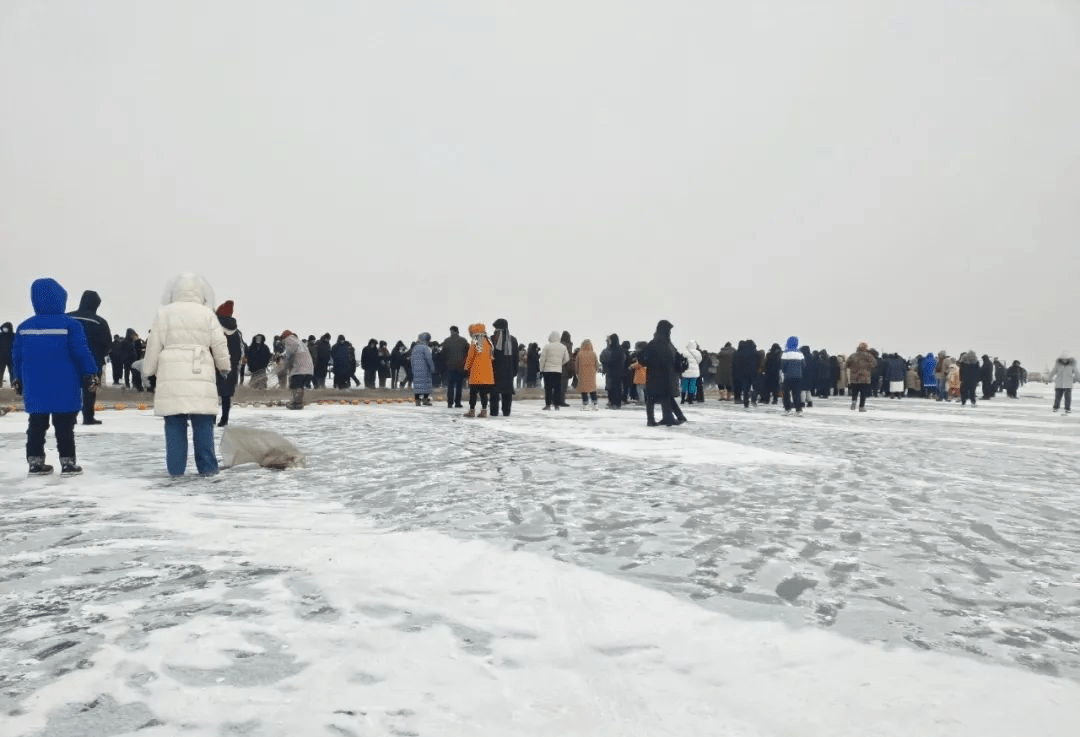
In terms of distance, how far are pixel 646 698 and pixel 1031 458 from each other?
31.6ft

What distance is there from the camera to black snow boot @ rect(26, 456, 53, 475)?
748cm

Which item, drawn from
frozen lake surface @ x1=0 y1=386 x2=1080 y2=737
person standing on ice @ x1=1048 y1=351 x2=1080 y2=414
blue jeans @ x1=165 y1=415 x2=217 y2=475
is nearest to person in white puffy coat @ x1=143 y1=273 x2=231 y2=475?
blue jeans @ x1=165 y1=415 x2=217 y2=475

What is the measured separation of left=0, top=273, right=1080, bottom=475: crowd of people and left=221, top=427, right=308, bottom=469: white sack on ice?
0.56 m

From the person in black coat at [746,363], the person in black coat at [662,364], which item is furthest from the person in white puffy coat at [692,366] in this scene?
the person in black coat at [662,364]

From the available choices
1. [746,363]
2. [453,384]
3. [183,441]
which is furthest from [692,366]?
[183,441]

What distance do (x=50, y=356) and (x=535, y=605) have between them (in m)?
5.77

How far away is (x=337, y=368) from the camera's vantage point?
27.5 metres

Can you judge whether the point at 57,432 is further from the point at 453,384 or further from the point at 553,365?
the point at 553,365

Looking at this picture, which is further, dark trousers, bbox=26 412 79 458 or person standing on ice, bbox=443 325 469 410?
person standing on ice, bbox=443 325 469 410

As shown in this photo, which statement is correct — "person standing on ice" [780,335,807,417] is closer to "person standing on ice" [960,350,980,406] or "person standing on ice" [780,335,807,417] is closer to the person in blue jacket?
"person standing on ice" [960,350,980,406]

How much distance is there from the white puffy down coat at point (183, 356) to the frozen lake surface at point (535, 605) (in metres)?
0.73

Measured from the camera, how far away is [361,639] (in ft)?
10.5

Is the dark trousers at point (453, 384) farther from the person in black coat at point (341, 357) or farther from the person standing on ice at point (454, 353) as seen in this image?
the person in black coat at point (341, 357)

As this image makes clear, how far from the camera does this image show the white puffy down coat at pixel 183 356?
7336 millimetres
